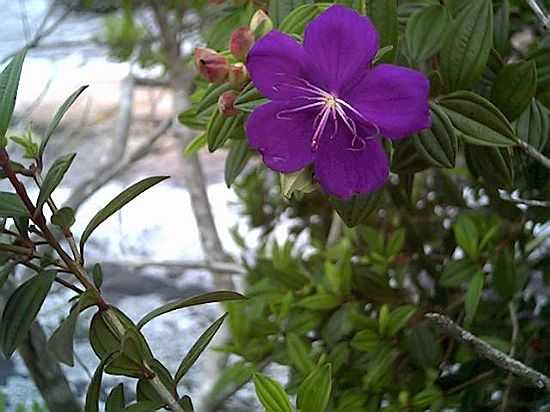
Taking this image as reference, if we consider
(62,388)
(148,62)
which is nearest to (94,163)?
(148,62)

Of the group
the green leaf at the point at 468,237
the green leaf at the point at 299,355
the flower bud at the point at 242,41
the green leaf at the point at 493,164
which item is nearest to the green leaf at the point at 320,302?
the green leaf at the point at 299,355

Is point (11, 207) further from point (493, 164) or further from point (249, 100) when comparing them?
point (493, 164)

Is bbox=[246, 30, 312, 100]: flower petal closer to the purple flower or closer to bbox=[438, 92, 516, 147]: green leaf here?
the purple flower

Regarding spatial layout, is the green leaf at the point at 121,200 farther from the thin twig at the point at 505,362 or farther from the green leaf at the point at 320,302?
the green leaf at the point at 320,302

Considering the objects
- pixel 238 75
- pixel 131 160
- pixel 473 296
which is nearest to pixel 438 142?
pixel 238 75

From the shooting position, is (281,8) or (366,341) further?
(366,341)

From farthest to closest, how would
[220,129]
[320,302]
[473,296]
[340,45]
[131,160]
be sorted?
[131,160] < [320,302] < [473,296] < [220,129] < [340,45]

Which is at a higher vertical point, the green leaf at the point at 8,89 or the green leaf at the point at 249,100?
the green leaf at the point at 8,89
